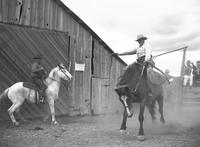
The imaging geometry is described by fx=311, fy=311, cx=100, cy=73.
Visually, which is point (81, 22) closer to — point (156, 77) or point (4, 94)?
point (156, 77)

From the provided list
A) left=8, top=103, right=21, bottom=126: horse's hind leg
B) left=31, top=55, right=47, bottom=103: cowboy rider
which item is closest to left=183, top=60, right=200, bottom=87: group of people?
left=31, top=55, right=47, bottom=103: cowboy rider

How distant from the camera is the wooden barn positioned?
1214 centimetres

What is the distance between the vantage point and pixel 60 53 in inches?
555

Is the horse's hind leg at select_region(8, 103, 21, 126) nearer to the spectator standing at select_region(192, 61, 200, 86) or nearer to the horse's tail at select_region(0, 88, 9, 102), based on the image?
the horse's tail at select_region(0, 88, 9, 102)

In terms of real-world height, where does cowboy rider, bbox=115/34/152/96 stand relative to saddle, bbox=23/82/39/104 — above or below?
above

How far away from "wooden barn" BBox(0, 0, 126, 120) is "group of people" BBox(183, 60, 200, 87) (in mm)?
3664

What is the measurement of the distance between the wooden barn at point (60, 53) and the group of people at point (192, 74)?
3664mm

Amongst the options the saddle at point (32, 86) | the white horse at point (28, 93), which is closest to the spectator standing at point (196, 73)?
the white horse at point (28, 93)

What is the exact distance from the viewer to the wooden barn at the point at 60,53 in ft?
39.8

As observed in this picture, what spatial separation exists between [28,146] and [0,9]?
6292mm

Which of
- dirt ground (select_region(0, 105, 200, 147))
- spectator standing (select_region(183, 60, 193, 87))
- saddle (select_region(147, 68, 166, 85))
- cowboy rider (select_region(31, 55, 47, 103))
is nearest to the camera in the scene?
dirt ground (select_region(0, 105, 200, 147))

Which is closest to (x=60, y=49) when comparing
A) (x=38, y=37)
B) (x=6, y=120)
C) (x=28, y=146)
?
(x=38, y=37)

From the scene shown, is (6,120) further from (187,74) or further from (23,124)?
(187,74)

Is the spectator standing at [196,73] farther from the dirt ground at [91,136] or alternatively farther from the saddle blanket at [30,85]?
the saddle blanket at [30,85]
